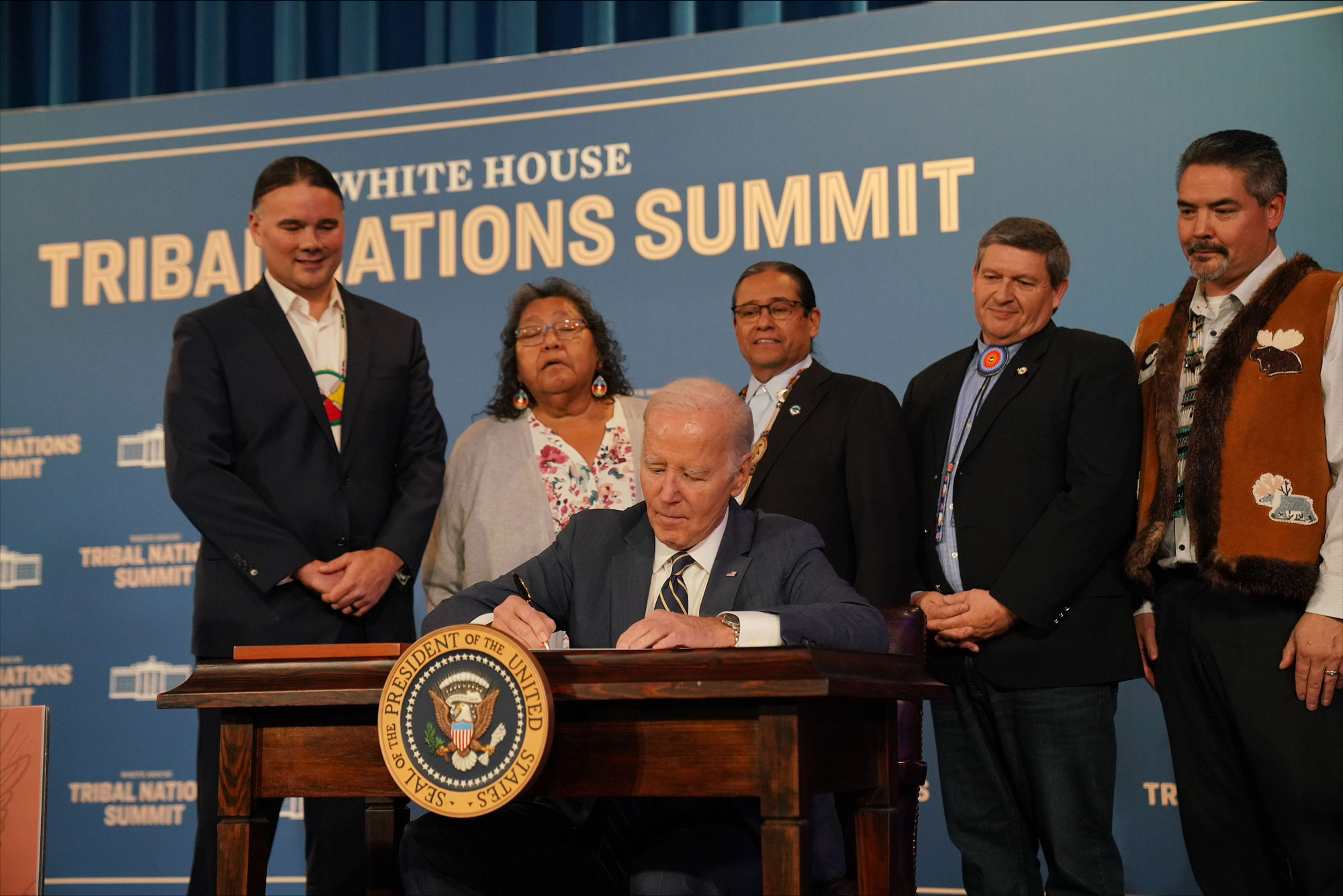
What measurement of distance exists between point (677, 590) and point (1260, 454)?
4.20ft

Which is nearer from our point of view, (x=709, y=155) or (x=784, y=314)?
(x=784, y=314)

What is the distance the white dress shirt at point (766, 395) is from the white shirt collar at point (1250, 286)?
893 millimetres

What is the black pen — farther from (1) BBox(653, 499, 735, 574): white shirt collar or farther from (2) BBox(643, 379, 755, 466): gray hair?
(2) BBox(643, 379, 755, 466): gray hair

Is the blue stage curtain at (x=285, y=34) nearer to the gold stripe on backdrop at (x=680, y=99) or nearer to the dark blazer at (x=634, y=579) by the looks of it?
the gold stripe on backdrop at (x=680, y=99)

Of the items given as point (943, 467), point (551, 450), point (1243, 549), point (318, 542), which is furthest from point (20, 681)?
point (1243, 549)

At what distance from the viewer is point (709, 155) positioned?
4098mm

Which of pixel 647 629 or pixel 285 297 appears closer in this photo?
pixel 647 629

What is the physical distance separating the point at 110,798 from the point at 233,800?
2.81 metres

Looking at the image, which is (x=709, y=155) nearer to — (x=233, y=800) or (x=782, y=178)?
(x=782, y=178)

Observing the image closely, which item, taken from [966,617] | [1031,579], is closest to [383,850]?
[966,617]

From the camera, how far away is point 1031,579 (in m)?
2.76

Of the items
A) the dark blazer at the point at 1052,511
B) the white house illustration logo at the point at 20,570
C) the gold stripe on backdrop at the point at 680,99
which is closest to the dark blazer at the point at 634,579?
the dark blazer at the point at 1052,511

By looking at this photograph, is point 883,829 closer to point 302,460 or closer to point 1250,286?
point 1250,286

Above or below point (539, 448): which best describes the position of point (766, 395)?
above
